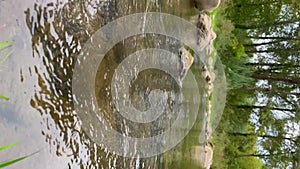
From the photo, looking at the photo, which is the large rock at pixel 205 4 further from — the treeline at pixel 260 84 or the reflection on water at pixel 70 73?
the reflection on water at pixel 70 73

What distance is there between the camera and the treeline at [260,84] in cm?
753

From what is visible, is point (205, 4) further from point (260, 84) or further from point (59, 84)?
point (59, 84)

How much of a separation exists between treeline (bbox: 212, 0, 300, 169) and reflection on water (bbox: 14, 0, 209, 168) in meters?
3.61

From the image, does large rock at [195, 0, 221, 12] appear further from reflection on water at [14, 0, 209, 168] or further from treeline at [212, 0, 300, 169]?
reflection on water at [14, 0, 209, 168]

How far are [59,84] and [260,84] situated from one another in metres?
6.47

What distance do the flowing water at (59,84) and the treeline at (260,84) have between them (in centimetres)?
362

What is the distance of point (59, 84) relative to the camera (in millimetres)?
2746

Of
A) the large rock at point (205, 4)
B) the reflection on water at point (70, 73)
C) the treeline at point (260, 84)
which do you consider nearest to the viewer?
the reflection on water at point (70, 73)

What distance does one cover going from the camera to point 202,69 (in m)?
6.52

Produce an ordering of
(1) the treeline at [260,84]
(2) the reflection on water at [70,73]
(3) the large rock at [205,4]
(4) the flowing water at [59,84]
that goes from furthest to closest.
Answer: (1) the treeline at [260,84] → (3) the large rock at [205,4] → (2) the reflection on water at [70,73] → (4) the flowing water at [59,84]

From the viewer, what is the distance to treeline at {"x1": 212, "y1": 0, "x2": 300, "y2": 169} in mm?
7527

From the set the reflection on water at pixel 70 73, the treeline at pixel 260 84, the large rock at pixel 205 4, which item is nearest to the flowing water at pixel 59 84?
the reflection on water at pixel 70 73

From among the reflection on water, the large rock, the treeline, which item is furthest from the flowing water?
the treeline

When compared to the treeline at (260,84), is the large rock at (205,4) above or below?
above
